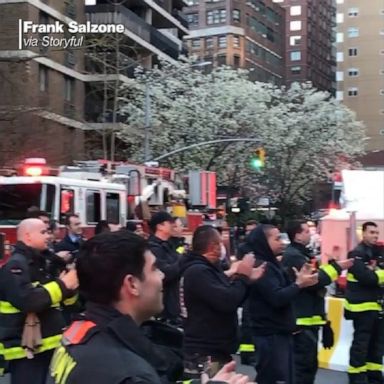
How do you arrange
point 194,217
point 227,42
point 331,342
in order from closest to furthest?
point 331,342 → point 194,217 → point 227,42

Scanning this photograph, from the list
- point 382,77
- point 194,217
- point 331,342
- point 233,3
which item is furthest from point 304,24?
point 331,342

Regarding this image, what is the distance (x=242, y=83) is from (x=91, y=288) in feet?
138

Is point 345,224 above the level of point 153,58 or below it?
below


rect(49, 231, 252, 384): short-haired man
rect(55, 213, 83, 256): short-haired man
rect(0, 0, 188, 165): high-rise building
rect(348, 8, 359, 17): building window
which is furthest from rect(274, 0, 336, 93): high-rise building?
rect(49, 231, 252, 384): short-haired man

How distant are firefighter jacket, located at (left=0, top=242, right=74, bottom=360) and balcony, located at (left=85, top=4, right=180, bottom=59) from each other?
37.9 meters

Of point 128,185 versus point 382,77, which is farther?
point 382,77

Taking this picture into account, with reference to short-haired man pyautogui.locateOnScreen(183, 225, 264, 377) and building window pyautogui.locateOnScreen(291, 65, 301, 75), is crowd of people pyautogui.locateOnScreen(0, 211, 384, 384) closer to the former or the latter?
short-haired man pyautogui.locateOnScreen(183, 225, 264, 377)

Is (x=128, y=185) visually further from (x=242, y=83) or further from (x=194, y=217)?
(x=242, y=83)

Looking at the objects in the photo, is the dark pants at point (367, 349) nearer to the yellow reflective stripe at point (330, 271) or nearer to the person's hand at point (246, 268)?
the yellow reflective stripe at point (330, 271)

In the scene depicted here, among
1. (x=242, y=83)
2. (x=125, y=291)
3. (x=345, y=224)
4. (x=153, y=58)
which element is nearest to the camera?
(x=125, y=291)

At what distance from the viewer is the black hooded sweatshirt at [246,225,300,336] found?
5.98m

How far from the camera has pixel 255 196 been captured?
2021 inches

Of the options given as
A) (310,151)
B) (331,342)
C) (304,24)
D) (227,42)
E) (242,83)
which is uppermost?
(304,24)

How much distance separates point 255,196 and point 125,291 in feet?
161
